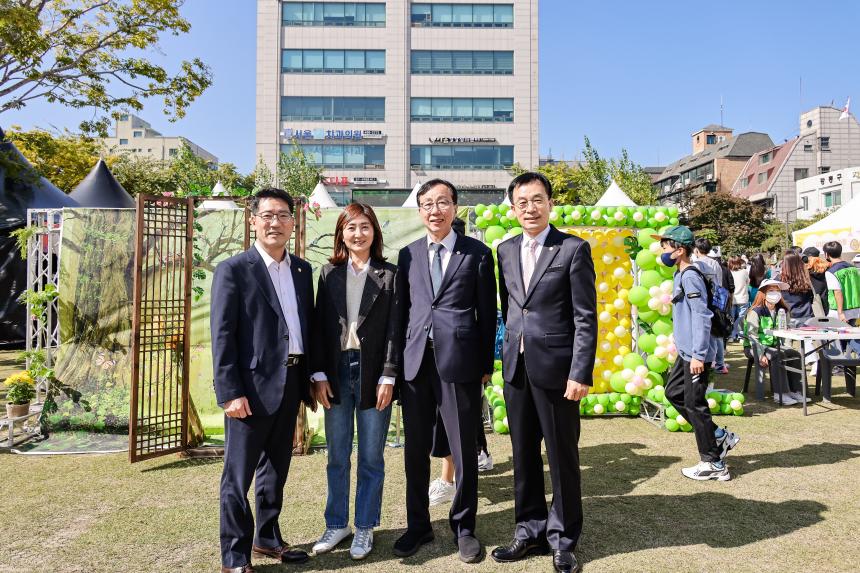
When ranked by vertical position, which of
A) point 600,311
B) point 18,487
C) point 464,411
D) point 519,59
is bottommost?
point 18,487

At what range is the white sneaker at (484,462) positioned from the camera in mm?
4867

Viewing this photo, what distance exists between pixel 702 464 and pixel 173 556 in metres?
4.08

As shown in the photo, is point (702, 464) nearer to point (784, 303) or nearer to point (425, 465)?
point (425, 465)

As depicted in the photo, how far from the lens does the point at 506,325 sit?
3297mm

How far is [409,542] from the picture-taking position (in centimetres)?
330

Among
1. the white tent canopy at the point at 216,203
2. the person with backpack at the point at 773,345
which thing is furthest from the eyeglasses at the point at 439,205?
the person with backpack at the point at 773,345

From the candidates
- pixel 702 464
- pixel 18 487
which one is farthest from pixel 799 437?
pixel 18 487

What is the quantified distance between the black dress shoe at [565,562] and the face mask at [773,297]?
612cm

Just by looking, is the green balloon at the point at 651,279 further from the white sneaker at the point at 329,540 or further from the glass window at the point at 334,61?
the glass window at the point at 334,61

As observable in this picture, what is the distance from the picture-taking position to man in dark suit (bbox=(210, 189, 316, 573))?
9.59 feet

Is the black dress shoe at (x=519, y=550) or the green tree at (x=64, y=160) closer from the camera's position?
the black dress shoe at (x=519, y=550)

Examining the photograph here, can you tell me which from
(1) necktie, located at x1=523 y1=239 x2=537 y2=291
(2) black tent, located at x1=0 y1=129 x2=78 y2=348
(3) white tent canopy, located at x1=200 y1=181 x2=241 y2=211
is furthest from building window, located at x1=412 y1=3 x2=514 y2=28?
(1) necktie, located at x1=523 y1=239 x2=537 y2=291

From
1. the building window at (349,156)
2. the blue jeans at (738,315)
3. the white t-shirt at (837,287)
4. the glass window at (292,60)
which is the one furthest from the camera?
the building window at (349,156)

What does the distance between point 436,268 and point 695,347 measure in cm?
253
